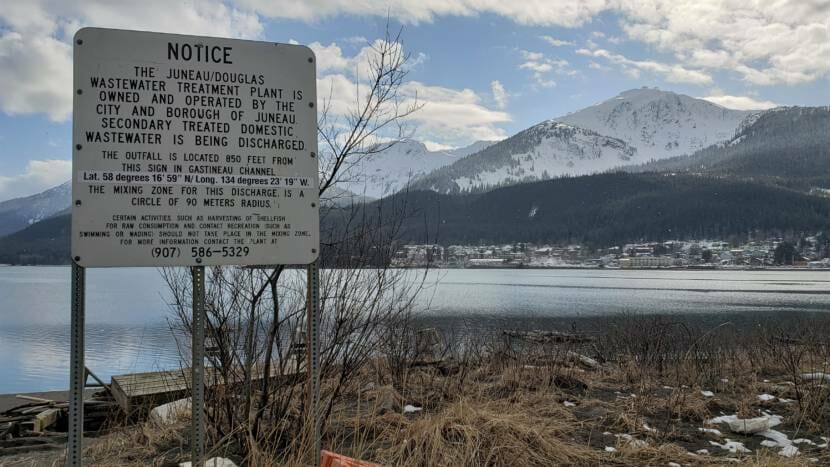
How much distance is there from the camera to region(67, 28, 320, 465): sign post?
10.7 feet

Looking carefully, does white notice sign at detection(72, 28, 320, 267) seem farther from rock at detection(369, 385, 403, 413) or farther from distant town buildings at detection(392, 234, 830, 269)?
distant town buildings at detection(392, 234, 830, 269)

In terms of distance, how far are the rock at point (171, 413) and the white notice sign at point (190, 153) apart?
3.95 m

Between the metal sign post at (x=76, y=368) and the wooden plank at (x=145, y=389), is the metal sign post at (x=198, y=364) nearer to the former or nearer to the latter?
the metal sign post at (x=76, y=368)

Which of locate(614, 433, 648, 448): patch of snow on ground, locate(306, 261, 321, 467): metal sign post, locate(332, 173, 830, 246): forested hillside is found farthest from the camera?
locate(332, 173, 830, 246): forested hillside

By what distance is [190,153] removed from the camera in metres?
3.41

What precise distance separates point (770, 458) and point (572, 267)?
15189cm

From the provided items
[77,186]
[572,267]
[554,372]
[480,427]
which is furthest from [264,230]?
[572,267]

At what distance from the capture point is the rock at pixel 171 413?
6754 mm

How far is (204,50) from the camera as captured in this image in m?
3.54

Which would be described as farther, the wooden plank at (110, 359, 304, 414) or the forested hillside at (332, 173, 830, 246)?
the forested hillside at (332, 173, 830, 246)

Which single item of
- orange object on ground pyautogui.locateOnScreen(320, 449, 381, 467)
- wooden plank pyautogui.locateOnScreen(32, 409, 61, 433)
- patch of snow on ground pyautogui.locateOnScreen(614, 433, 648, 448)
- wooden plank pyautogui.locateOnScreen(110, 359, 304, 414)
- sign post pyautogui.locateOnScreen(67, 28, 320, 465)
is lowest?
wooden plank pyautogui.locateOnScreen(32, 409, 61, 433)

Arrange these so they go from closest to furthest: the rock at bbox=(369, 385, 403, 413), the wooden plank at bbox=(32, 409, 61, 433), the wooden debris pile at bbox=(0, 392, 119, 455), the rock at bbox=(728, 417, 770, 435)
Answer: the rock at bbox=(728, 417, 770, 435), the rock at bbox=(369, 385, 403, 413), the wooden debris pile at bbox=(0, 392, 119, 455), the wooden plank at bbox=(32, 409, 61, 433)

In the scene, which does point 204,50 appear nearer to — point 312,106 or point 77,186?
point 312,106

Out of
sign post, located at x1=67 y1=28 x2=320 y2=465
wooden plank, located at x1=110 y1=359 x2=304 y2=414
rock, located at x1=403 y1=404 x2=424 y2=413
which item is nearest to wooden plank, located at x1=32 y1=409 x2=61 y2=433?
wooden plank, located at x1=110 y1=359 x2=304 y2=414
